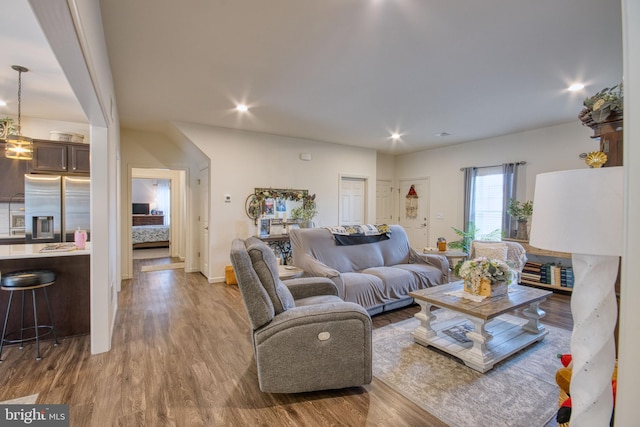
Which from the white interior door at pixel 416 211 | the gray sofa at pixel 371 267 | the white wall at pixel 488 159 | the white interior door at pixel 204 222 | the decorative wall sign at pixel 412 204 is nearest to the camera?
the gray sofa at pixel 371 267

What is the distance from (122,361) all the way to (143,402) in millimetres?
696

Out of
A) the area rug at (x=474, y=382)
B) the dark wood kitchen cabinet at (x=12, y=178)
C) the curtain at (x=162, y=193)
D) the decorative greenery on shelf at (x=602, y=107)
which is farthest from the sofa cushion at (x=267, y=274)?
the curtain at (x=162, y=193)

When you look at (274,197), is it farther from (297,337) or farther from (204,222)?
(297,337)

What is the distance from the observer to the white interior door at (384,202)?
7.68 m

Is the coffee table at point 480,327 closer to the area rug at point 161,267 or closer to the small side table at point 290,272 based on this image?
the small side table at point 290,272

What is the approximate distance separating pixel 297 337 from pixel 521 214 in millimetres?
4805

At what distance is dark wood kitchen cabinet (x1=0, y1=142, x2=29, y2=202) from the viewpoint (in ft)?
14.1

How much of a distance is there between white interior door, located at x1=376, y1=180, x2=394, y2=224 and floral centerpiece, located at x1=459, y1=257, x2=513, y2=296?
15.7 feet

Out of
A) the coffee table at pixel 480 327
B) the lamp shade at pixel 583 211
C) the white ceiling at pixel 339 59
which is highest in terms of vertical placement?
the white ceiling at pixel 339 59

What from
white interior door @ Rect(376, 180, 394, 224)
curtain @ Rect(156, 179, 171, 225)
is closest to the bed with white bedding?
curtain @ Rect(156, 179, 171, 225)

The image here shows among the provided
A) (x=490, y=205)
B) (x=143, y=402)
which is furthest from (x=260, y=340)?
(x=490, y=205)

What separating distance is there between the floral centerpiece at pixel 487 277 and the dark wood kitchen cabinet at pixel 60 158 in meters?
5.39

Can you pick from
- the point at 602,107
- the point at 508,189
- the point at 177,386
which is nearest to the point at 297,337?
the point at 177,386

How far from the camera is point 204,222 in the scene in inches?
221
